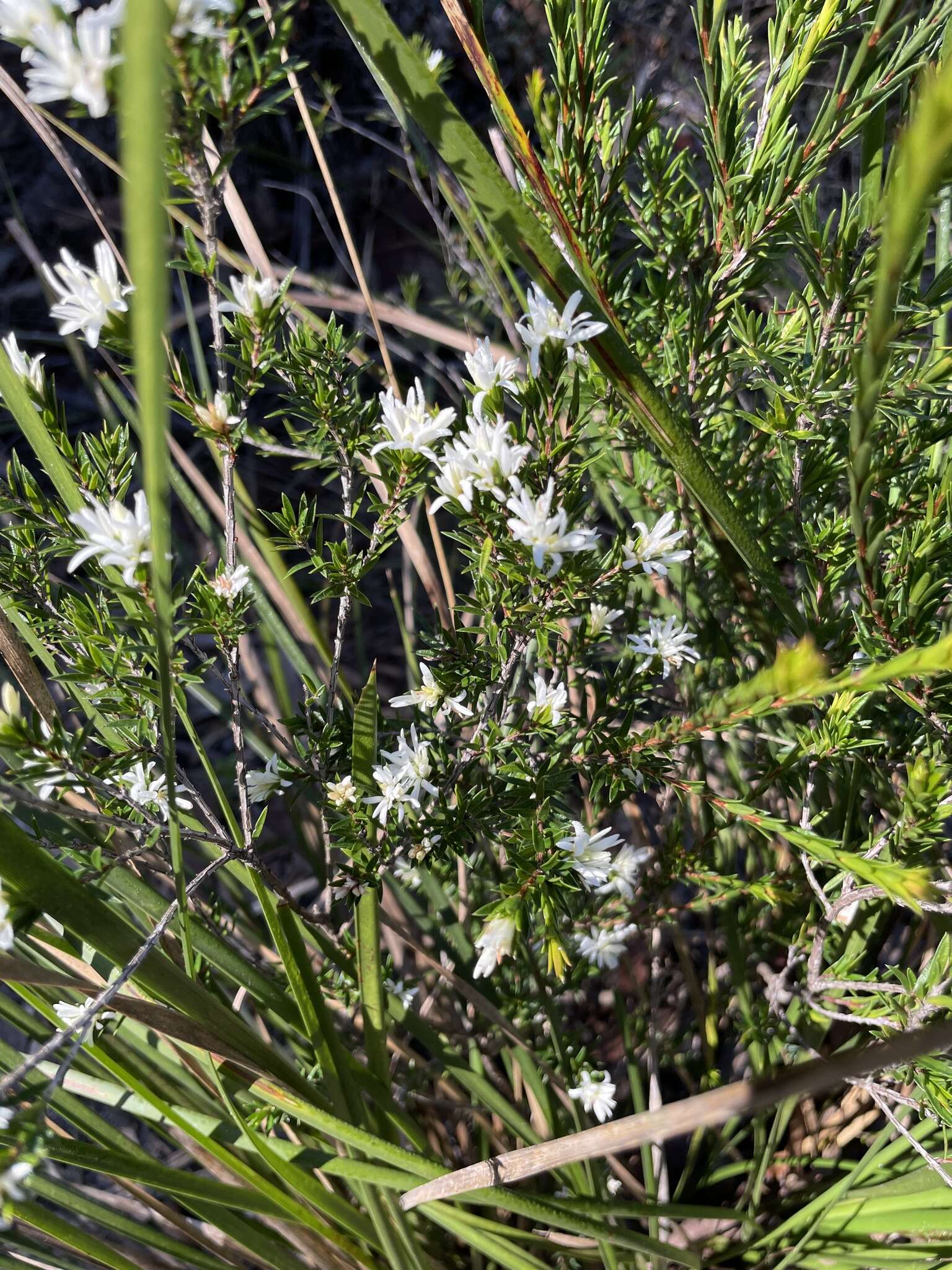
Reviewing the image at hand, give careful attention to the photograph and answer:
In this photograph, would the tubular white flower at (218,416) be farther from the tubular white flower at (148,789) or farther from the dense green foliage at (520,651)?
the tubular white flower at (148,789)

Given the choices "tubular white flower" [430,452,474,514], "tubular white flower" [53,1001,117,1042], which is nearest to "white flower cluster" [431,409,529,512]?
"tubular white flower" [430,452,474,514]

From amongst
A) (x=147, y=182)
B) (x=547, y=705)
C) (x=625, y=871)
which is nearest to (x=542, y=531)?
(x=547, y=705)

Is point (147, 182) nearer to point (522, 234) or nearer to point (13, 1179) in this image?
point (522, 234)

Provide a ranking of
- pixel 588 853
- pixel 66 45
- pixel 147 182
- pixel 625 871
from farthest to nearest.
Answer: pixel 625 871
pixel 588 853
pixel 66 45
pixel 147 182

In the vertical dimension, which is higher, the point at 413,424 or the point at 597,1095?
the point at 413,424

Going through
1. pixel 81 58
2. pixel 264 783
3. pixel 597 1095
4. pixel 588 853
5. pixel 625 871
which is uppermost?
pixel 81 58

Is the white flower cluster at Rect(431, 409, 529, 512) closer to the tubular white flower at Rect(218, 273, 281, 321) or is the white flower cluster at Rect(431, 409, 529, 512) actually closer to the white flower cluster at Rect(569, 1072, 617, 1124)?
the tubular white flower at Rect(218, 273, 281, 321)

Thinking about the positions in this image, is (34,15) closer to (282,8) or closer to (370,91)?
(282,8)
